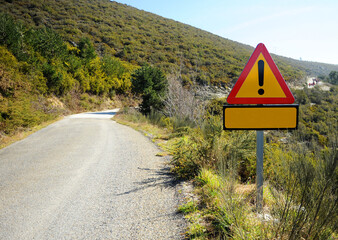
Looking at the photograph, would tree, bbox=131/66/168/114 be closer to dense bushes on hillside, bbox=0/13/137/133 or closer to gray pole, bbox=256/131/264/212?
dense bushes on hillside, bbox=0/13/137/133

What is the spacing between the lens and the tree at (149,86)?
17.4 m

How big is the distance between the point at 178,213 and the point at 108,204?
3.49 ft

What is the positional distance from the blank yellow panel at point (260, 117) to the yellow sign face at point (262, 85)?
15 cm

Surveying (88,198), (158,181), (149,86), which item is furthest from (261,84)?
(149,86)

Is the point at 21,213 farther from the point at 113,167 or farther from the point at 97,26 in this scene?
the point at 97,26

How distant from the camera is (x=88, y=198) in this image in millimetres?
3275

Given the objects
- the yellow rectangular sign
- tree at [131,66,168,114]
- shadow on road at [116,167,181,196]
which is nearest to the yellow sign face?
the yellow rectangular sign

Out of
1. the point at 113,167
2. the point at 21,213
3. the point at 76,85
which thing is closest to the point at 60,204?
the point at 21,213

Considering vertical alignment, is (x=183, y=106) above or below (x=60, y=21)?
below

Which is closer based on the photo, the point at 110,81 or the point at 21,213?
the point at 21,213

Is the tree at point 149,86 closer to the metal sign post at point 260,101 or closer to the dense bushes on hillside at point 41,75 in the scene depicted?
the dense bushes on hillside at point 41,75

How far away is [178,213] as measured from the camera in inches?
103

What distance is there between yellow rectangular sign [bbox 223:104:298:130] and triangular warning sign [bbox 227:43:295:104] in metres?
0.10

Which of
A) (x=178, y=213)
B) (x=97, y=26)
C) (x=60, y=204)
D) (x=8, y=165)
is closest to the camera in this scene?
(x=178, y=213)
